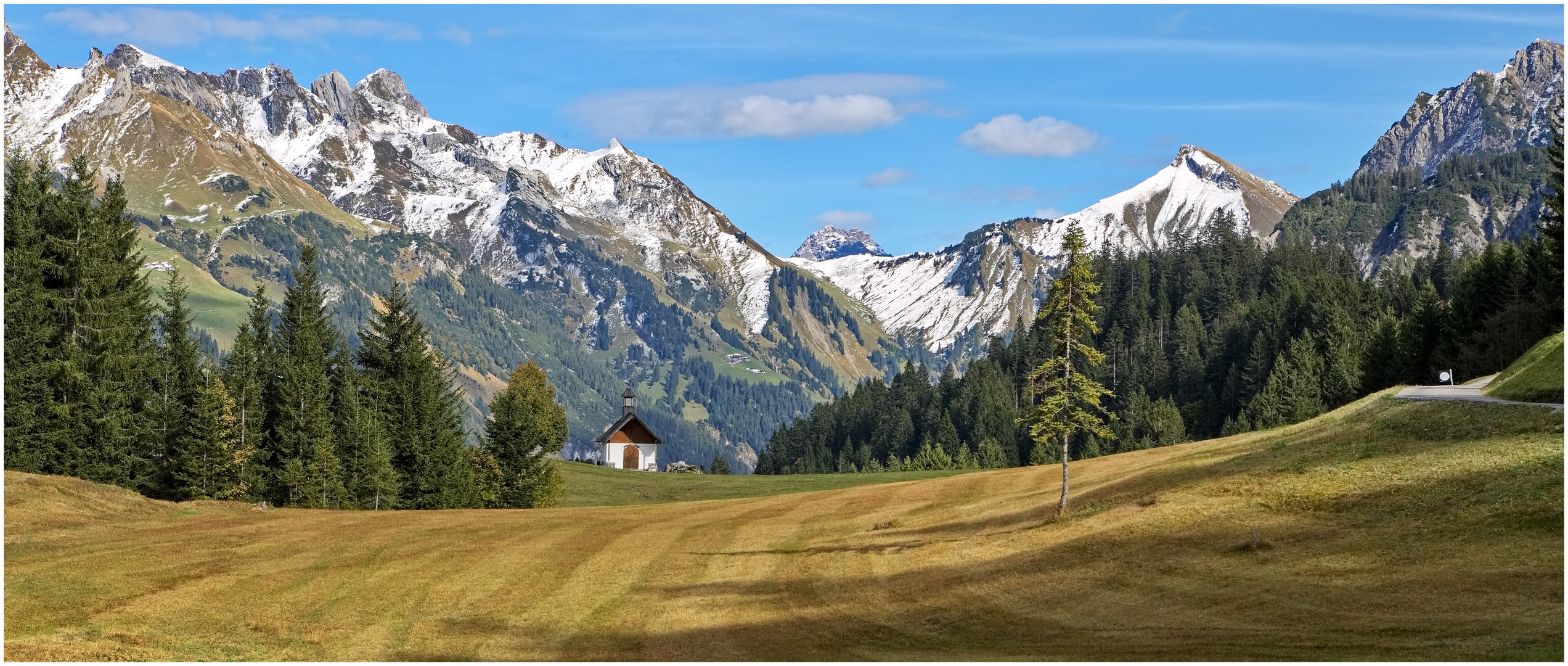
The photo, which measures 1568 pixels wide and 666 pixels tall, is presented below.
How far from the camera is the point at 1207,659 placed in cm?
2773

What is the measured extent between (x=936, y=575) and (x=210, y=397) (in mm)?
47738

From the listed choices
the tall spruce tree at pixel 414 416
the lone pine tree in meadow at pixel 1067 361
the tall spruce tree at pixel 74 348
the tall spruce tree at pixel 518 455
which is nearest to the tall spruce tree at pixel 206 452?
the tall spruce tree at pixel 74 348

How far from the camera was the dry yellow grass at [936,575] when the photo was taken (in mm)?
30625

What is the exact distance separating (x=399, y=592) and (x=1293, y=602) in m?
26.6

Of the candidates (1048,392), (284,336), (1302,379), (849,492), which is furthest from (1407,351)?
(284,336)

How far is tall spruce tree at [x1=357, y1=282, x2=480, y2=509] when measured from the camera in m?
83.0

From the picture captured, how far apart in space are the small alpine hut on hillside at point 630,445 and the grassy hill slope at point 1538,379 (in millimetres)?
115608

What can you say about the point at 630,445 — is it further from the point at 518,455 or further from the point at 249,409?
the point at 249,409

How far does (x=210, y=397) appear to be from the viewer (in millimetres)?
71312

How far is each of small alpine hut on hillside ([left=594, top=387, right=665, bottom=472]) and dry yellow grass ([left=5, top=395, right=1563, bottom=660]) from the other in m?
103

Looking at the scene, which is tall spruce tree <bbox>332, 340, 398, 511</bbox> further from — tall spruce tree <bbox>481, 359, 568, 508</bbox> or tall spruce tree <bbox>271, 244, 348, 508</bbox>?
tall spruce tree <bbox>481, 359, 568, 508</bbox>

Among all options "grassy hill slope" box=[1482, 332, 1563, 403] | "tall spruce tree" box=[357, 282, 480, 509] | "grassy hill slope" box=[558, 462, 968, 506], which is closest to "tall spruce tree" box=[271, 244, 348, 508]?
"tall spruce tree" box=[357, 282, 480, 509]

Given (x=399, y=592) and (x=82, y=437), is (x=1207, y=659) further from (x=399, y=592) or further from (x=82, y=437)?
(x=82, y=437)

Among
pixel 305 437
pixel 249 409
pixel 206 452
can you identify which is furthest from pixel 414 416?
pixel 206 452
